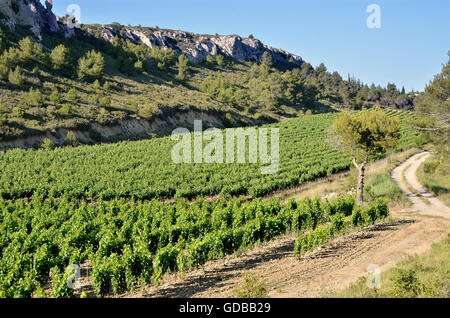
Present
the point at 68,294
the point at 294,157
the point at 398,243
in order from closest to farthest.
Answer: the point at 68,294
the point at 398,243
the point at 294,157

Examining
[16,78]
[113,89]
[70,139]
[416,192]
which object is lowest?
[416,192]

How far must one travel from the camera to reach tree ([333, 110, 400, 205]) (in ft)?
75.8

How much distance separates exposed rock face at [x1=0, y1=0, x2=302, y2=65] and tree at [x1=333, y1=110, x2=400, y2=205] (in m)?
88.4

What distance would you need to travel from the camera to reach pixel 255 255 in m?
16.2

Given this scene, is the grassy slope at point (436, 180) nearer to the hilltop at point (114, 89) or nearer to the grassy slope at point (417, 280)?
the grassy slope at point (417, 280)

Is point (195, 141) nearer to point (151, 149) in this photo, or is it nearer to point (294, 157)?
point (151, 149)

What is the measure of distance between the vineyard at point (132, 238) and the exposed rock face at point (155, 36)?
3195 inches

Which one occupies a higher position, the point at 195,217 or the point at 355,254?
the point at 195,217

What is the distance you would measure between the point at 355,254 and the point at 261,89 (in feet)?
305

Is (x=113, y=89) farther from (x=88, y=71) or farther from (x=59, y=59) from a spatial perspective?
(x=59, y=59)

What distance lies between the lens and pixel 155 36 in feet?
447

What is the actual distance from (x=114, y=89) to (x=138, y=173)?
4438cm

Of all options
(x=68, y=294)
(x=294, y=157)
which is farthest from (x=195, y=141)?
(x=68, y=294)

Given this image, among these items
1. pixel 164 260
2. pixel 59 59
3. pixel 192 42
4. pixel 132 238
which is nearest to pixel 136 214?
pixel 132 238
